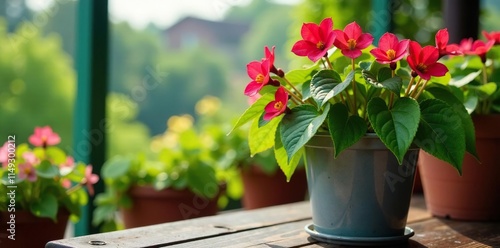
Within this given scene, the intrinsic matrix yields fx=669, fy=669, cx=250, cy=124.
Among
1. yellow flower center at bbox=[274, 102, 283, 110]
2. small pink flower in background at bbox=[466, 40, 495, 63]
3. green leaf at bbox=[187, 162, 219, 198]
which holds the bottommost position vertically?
green leaf at bbox=[187, 162, 219, 198]

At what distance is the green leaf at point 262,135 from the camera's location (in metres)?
1.26

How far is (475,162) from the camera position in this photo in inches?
60.9

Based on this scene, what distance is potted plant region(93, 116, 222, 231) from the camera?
6.67 ft

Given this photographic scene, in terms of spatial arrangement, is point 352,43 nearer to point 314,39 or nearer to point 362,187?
point 314,39

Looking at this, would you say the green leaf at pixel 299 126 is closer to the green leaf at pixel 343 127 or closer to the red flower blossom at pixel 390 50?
the green leaf at pixel 343 127

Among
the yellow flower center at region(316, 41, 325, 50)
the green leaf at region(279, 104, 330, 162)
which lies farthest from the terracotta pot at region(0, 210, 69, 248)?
the yellow flower center at region(316, 41, 325, 50)

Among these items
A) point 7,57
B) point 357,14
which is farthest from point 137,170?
point 7,57

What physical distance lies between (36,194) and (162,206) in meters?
0.58

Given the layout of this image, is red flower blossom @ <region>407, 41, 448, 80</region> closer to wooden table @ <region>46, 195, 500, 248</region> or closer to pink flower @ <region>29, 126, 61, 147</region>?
wooden table @ <region>46, 195, 500, 248</region>

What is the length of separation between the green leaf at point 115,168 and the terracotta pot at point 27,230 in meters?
0.44

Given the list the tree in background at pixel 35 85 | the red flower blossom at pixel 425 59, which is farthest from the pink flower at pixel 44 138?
the tree in background at pixel 35 85

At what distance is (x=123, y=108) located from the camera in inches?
90.9

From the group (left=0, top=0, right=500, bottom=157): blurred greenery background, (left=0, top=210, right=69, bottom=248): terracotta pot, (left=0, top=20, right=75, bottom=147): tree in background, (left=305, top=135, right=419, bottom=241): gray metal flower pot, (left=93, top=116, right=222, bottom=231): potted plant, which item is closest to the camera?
(left=305, top=135, right=419, bottom=241): gray metal flower pot

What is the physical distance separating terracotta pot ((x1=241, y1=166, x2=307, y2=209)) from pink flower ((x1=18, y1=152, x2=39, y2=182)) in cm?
98
